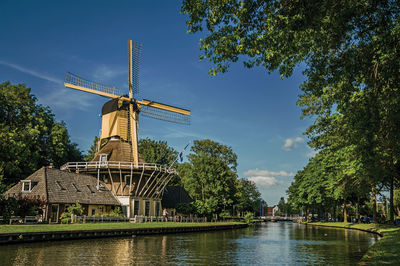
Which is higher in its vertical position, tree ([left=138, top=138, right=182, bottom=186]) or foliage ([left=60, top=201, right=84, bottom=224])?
tree ([left=138, top=138, right=182, bottom=186])

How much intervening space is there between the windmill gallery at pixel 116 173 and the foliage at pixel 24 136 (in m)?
3.76

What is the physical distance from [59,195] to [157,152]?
3572cm

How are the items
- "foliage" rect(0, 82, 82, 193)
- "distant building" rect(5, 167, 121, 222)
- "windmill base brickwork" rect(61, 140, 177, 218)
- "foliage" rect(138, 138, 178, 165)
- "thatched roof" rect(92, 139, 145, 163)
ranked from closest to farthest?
"distant building" rect(5, 167, 121, 222) < "foliage" rect(0, 82, 82, 193) < "windmill base brickwork" rect(61, 140, 177, 218) < "thatched roof" rect(92, 139, 145, 163) < "foliage" rect(138, 138, 178, 165)

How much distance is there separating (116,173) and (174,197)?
14.6m

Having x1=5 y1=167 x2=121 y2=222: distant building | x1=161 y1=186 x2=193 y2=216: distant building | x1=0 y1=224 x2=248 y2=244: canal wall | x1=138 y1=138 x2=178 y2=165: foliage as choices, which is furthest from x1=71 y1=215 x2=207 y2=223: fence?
x1=138 y1=138 x2=178 y2=165: foliage

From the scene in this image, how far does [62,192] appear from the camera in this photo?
35.8m

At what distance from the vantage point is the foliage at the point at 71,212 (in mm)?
33281

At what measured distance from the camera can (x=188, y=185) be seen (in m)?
56.0

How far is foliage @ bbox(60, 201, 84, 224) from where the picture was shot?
33281 mm

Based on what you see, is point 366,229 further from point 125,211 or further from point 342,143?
point 125,211

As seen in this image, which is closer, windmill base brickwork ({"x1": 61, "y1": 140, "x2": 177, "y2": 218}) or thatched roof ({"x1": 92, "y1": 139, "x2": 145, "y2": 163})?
windmill base brickwork ({"x1": 61, "y1": 140, "x2": 177, "y2": 218})

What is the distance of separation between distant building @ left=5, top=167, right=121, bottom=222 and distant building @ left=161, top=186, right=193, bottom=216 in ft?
44.1

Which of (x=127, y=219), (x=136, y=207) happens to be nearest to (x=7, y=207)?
(x=127, y=219)

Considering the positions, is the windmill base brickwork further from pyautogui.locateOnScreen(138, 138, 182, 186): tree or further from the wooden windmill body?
pyautogui.locateOnScreen(138, 138, 182, 186): tree
